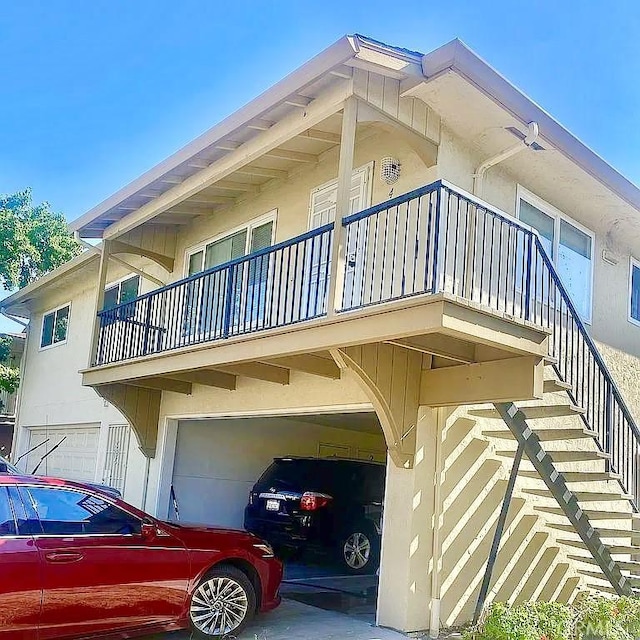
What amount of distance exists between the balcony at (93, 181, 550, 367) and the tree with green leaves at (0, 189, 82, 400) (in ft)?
37.2

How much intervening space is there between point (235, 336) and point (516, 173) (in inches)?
157

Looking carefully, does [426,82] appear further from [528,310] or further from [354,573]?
[354,573]

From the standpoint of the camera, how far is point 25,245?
22.3 metres

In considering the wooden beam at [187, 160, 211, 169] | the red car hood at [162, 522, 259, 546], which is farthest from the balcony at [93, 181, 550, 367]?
the red car hood at [162, 522, 259, 546]

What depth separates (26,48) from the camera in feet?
41.1

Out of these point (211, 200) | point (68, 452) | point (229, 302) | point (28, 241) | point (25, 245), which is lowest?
point (68, 452)

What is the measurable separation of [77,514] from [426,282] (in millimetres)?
3498

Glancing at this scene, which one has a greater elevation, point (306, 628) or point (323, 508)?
point (323, 508)

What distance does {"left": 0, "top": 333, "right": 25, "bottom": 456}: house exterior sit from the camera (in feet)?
73.6

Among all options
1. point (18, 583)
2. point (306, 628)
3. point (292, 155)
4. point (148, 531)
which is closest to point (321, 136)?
point (292, 155)

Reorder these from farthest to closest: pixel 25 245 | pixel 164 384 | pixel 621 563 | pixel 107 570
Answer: pixel 25 245, pixel 164 384, pixel 621 563, pixel 107 570

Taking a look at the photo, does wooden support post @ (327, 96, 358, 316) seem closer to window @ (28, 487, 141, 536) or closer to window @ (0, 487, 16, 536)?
window @ (28, 487, 141, 536)

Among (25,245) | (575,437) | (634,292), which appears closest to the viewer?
(575,437)

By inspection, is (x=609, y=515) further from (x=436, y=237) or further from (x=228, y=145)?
(x=228, y=145)
